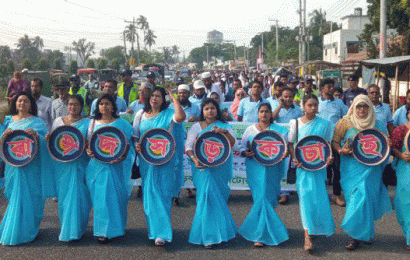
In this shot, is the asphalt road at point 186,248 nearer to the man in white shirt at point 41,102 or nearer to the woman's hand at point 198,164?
the woman's hand at point 198,164

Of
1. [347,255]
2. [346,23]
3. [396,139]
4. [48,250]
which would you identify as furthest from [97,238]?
[346,23]

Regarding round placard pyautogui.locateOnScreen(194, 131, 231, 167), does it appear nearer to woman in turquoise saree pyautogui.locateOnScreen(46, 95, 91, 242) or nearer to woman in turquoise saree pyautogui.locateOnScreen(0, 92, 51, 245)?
woman in turquoise saree pyautogui.locateOnScreen(46, 95, 91, 242)

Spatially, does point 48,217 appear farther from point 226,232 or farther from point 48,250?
point 226,232

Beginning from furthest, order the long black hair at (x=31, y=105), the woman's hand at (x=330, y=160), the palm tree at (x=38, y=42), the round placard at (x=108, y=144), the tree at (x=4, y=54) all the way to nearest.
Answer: the palm tree at (x=38, y=42) → the tree at (x=4, y=54) → the long black hair at (x=31, y=105) → the round placard at (x=108, y=144) → the woman's hand at (x=330, y=160)

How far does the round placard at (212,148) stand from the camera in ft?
18.3

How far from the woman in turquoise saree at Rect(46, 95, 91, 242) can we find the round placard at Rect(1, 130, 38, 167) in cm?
30

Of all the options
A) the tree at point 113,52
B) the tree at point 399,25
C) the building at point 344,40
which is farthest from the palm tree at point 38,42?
the tree at point 399,25

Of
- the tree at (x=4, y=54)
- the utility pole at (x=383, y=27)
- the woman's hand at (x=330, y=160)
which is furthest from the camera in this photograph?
the tree at (x=4, y=54)

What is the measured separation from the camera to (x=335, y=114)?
27.8ft

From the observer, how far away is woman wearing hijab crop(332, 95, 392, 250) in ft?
17.9

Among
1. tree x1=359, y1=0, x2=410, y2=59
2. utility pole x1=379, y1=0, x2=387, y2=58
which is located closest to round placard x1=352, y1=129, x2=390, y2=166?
utility pole x1=379, y1=0, x2=387, y2=58

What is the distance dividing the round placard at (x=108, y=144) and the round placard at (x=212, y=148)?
2.69ft

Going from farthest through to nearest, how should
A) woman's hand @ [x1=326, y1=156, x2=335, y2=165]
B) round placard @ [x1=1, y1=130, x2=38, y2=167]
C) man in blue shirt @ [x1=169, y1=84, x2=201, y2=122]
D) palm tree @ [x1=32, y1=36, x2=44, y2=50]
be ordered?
palm tree @ [x1=32, y1=36, x2=44, y2=50]
man in blue shirt @ [x1=169, y1=84, x2=201, y2=122]
round placard @ [x1=1, y1=130, x2=38, y2=167]
woman's hand @ [x1=326, y1=156, x2=335, y2=165]

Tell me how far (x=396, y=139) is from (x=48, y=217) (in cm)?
454
